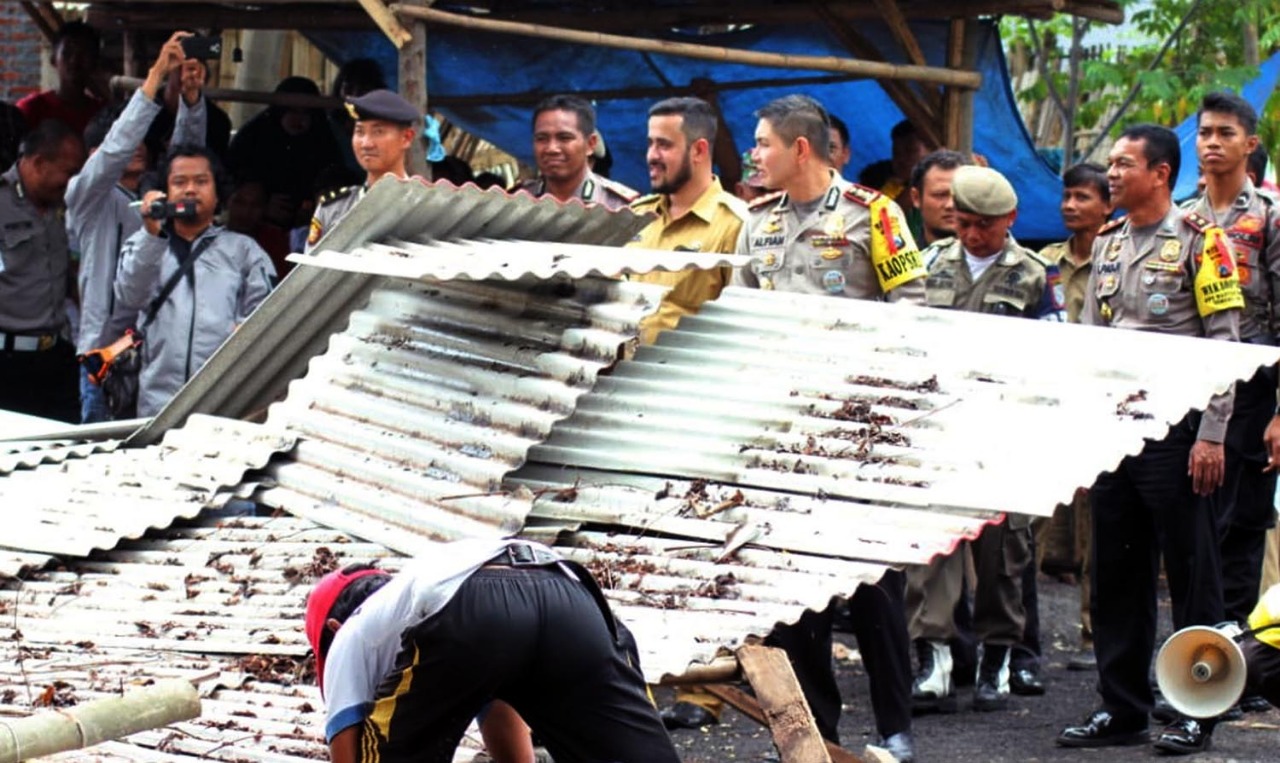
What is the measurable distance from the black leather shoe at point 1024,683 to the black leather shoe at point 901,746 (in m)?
1.52

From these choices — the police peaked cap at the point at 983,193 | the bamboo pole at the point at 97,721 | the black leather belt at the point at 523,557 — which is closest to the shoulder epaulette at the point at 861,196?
the police peaked cap at the point at 983,193

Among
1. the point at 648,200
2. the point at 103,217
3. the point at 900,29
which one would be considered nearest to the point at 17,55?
the point at 103,217

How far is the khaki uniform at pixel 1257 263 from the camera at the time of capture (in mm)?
6898

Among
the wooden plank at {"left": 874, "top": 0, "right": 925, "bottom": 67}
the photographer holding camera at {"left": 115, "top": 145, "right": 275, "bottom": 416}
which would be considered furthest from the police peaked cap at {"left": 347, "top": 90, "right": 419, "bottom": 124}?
the wooden plank at {"left": 874, "top": 0, "right": 925, "bottom": 67}

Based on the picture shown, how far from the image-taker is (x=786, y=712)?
4.22m

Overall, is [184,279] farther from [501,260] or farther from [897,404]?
[897,404]

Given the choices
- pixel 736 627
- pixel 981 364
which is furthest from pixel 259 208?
pixel 736 627

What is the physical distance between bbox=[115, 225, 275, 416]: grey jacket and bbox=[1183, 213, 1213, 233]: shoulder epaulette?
3.49 m

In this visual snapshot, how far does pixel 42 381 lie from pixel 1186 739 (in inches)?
207

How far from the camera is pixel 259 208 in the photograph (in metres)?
10.0

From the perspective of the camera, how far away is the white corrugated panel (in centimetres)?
557

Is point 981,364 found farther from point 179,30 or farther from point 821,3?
point 179,30

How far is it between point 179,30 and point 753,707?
675cm

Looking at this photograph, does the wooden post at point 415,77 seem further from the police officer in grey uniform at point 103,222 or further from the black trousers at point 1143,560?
the black trousers at point 1143,560
